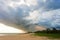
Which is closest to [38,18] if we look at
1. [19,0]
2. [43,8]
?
[43,8]

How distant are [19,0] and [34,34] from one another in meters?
0.54

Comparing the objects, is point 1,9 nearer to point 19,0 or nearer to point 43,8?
point 19,0

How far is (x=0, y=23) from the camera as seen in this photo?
282cm

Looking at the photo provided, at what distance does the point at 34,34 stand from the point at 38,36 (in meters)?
0.06

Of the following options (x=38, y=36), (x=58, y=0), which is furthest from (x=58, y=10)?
(x=38, y=36)

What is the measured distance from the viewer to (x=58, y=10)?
A: 2854 mm

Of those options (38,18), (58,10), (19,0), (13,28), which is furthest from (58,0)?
(13,28)

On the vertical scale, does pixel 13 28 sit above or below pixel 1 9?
below

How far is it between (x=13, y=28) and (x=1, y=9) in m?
0.32

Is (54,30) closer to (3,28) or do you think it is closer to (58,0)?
(58,0)

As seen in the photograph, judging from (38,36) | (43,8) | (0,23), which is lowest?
(38,36)

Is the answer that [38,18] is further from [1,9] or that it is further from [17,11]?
[1,9]

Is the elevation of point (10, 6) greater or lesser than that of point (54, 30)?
greater

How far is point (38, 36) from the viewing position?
111 inches
